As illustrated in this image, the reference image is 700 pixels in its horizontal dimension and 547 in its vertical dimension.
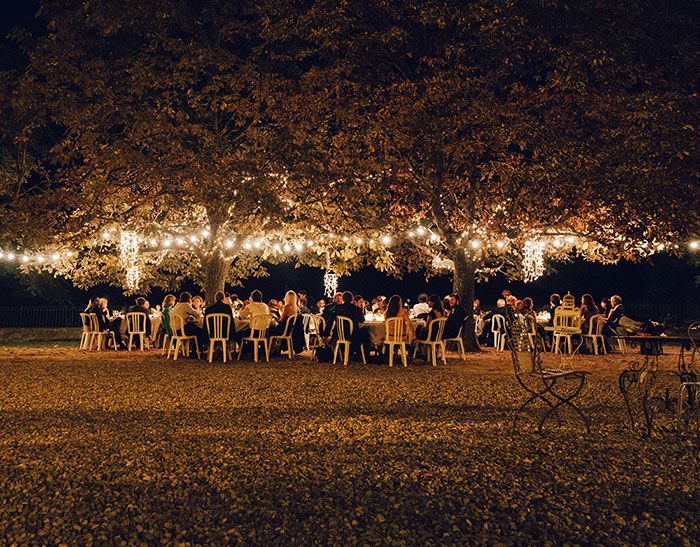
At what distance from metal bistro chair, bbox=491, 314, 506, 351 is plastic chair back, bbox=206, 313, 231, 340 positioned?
7.13 metres

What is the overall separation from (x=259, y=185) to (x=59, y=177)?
4795 mm

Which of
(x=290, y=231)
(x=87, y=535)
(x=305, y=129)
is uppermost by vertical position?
(x=305, y=129)

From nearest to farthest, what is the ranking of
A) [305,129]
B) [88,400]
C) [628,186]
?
[88,400] < [628,186] < [305,129]

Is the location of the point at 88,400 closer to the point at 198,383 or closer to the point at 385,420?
the point at 198,383

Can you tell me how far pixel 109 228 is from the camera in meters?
19.0

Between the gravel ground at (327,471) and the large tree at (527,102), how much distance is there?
5.85 m

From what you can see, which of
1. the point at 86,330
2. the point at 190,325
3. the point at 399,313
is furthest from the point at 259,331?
the point at 86,330

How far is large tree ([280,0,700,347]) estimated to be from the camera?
13406 mm

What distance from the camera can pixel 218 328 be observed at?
44.6ft

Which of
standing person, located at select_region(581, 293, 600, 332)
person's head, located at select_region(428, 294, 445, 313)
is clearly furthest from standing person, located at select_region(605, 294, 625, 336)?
person's head, located at select_region(428, 294, 445, 313)

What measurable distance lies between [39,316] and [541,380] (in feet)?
64.1

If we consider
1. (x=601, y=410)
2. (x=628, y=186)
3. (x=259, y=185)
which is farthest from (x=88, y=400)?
(x=628, y=186)

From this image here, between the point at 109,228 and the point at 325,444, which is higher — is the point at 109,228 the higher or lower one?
the higher one

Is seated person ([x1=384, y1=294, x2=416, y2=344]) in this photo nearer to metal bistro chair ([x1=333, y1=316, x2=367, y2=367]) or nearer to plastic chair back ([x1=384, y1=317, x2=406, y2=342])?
plastic chair back ([x1=384, y1=317, x2=406, y2=342])
